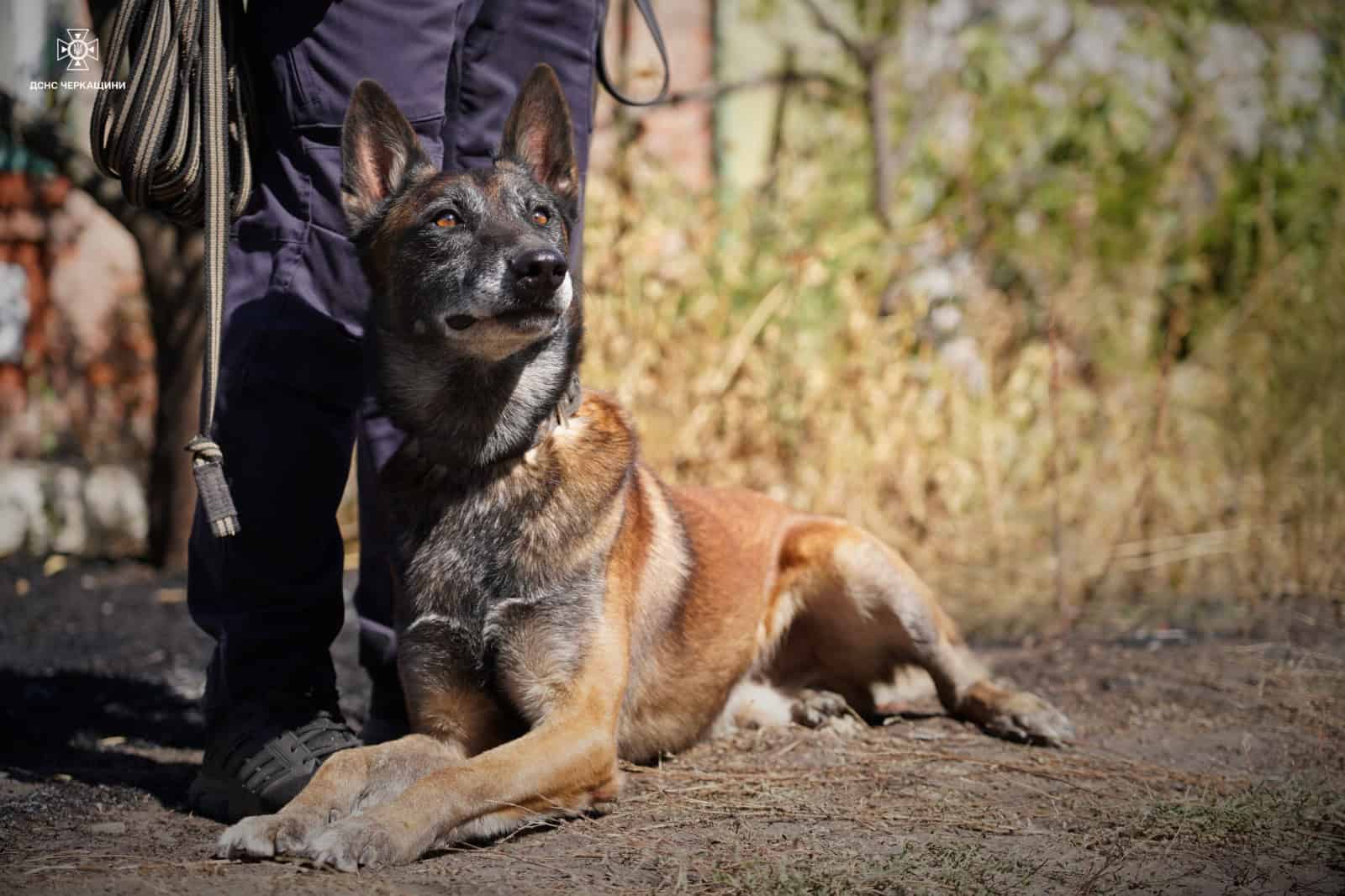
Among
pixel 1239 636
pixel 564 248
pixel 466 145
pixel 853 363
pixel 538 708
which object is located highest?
pixel 466 145

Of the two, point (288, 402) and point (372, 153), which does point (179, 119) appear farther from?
point (288, 402)

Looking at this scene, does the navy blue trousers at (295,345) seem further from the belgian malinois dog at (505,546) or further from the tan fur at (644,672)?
the tan fur at (644,672)

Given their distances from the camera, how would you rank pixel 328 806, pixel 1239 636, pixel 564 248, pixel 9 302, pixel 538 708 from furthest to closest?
pixel 9 302, pixel 1239 636, pixel 564 248, pixel 538 708, pixel 328 806

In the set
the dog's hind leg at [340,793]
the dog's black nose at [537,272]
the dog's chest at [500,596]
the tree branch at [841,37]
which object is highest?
the tree branch at [841,37]

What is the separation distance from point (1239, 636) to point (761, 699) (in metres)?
2.17

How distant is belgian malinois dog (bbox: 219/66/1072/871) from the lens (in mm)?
2623


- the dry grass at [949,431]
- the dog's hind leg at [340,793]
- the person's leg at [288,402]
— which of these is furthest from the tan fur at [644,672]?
the dry grass at [949,431]

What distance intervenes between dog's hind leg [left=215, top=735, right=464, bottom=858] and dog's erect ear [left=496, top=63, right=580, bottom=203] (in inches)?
59.4

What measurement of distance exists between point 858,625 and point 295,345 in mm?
1951

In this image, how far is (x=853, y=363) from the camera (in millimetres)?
6211

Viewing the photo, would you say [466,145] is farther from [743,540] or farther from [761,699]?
[761,699]

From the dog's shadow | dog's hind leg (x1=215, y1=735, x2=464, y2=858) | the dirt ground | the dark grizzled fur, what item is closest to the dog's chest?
the dark grizzled fur

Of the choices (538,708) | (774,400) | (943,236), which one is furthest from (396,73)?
(943,236)

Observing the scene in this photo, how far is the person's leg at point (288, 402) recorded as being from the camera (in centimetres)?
286
